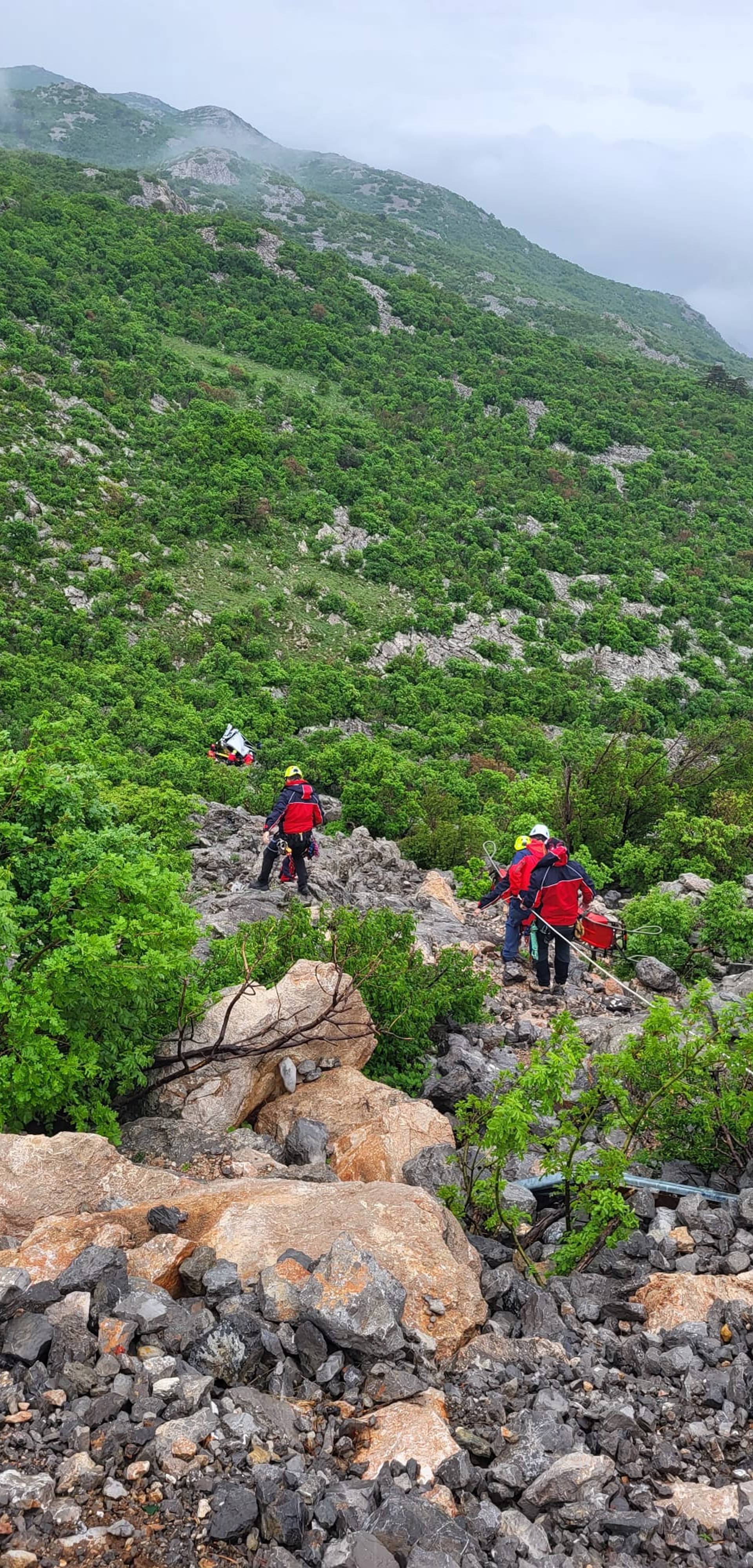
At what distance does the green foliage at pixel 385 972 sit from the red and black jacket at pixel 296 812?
8.91 feet

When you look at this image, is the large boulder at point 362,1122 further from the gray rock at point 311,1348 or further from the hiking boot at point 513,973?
Result: the hiking boot at point 513,973

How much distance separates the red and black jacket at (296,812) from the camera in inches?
411

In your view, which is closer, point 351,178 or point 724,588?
point 724,588

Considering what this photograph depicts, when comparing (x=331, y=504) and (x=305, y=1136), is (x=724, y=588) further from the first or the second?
(x=305, y=1136)

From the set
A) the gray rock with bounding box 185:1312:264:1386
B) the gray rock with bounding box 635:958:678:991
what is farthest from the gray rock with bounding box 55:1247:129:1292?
the gray rock with bounding box 635:958:678:991

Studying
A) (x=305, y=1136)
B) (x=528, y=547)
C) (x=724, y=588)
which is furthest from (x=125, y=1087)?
(x=724, y=588)

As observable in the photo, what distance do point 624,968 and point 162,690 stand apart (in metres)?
16.2

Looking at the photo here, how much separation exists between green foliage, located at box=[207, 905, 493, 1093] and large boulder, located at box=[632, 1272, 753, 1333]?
2896 millimetres

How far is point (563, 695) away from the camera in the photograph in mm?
28219

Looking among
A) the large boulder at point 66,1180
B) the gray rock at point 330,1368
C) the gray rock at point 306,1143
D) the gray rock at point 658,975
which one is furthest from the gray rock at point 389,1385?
the gray rock at point 658,975

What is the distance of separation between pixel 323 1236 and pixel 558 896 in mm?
5160

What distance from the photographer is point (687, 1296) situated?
3.74 meters

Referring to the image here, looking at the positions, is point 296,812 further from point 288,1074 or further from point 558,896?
point 288,1074

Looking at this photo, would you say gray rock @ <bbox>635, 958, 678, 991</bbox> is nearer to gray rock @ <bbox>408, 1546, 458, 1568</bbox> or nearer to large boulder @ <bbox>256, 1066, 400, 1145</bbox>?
large boulder @ <bbox>256, 1066, 400, 1145</bbox>
